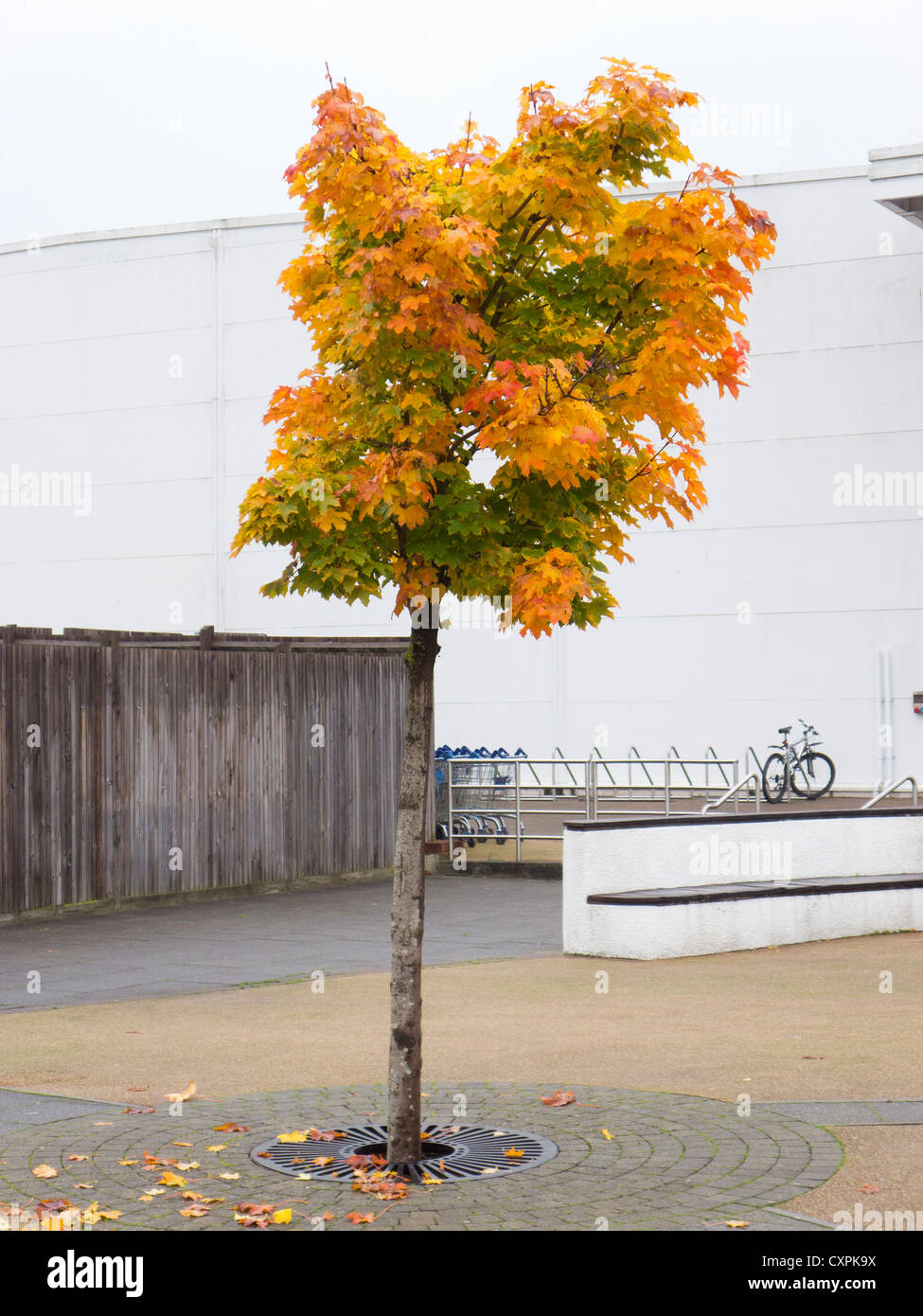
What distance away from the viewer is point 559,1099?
23.2 feet

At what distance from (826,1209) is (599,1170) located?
91 cm

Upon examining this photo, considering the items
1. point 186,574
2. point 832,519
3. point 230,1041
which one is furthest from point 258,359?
point 230,1041

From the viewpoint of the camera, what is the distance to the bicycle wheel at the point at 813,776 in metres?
26.9

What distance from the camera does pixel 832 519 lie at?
28656mm

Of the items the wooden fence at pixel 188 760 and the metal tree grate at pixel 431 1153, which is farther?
the wooden fence at pixel 188 760

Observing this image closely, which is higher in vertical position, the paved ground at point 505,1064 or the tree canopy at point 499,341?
the tree canopy at point 499,341

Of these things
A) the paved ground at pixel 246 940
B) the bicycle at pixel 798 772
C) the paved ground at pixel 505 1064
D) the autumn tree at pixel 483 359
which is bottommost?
the paved ground at pixel 246 940

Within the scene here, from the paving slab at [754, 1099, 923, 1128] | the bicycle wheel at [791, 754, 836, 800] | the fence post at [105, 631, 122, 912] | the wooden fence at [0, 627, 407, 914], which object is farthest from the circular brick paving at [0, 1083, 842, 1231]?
the bicycle wheel at [791, 754, 836, 800]

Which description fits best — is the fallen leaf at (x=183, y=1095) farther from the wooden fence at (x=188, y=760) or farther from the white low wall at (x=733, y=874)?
the wooden fence at (x=188, y=760)

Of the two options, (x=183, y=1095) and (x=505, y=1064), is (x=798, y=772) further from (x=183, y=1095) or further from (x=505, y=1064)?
(x=183, y=1095)

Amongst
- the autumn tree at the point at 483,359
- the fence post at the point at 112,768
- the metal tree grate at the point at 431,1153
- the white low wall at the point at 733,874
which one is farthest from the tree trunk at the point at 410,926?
the fence post at the point at 112,768

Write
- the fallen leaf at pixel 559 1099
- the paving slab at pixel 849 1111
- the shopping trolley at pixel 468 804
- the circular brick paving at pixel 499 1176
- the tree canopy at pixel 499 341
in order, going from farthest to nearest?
the shopping trolley at pixel 468 804, the fallen leaf at pixel 559 1099, the paving slab at pixel 849 1111, the tree canopy at pixel 499 341, the circular brick paving at pixel 499 1176

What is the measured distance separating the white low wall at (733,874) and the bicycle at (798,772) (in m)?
11.9

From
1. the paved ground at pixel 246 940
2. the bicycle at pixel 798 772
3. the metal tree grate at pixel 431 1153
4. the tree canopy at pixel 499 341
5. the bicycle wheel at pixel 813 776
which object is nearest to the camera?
the metal tree grate at pixel 431 1153
